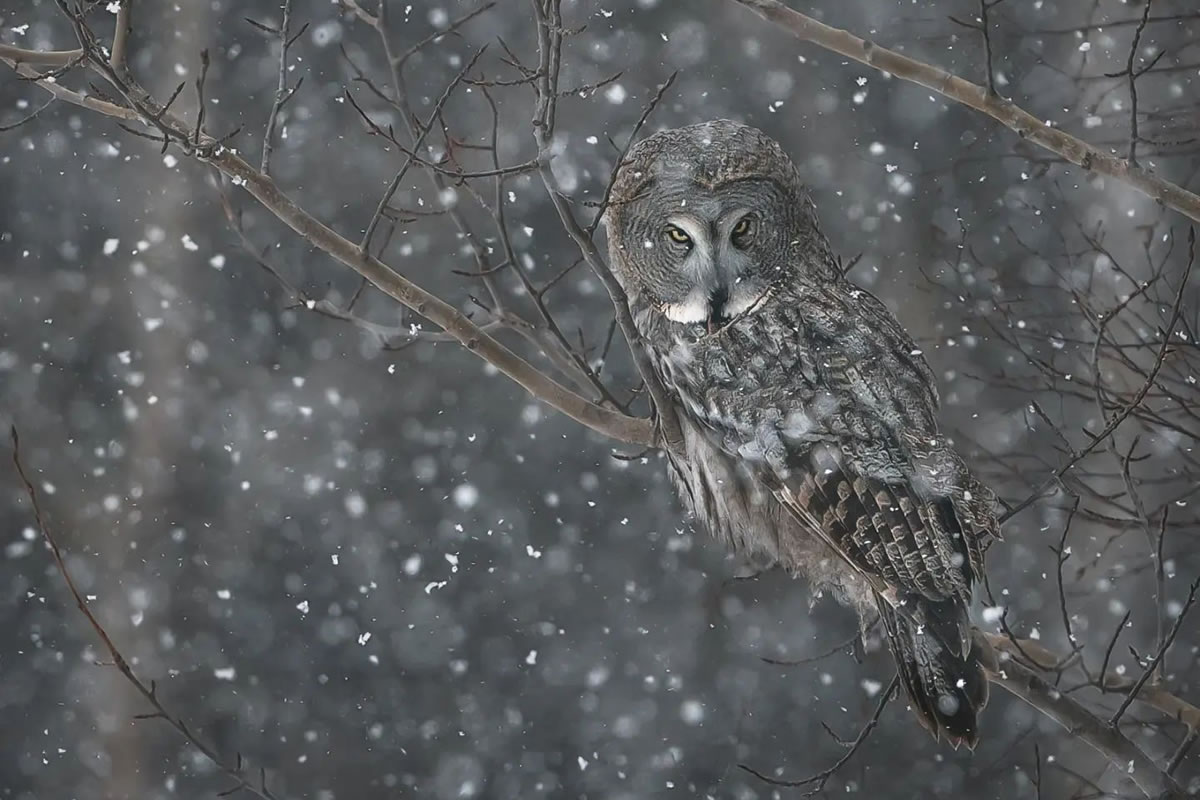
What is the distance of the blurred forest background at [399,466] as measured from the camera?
1016cm

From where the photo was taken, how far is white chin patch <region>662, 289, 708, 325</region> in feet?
11.9

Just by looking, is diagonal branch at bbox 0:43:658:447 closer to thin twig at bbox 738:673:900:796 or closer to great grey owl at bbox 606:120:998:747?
great grey owl at bbox 606:120:998:747

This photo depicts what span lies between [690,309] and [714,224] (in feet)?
0.83

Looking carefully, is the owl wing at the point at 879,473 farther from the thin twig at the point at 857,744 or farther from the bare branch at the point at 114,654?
the bare branch at the point at 114,654

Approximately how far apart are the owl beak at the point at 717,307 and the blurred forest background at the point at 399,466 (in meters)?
6.13

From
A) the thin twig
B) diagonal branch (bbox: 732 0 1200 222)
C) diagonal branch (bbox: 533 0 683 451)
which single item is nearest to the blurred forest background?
diagonal branch (bbox: 732 0 1200 222)

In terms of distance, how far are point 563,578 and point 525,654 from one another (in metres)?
0.73

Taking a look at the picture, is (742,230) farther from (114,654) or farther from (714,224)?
(114,654)

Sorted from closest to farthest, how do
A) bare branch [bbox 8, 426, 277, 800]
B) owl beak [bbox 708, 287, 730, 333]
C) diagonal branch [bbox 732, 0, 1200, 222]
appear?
bare branch [bbox 8, 426, 277, 800]
diagonal branch [bbox 732, 0, 1200, 222]
owl beak [bbox 708, 287, 730, 333]

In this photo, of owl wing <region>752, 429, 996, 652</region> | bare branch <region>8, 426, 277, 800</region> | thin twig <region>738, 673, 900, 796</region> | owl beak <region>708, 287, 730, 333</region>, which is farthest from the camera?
owl beak <region>708, 287, 730, 333</region>

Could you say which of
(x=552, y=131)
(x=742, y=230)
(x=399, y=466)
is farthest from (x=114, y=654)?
(x=399, y=466)

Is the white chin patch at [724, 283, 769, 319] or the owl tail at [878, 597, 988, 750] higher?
the white chin patch at [724, 283, 769, 319]

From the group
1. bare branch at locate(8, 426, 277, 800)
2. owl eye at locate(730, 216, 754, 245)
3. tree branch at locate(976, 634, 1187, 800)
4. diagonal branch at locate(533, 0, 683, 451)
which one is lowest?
tree branch at locate(976, 634, 1187, 800)

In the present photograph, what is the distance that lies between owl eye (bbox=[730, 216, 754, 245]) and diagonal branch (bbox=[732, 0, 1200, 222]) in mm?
Answer: 538
